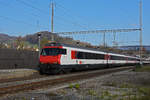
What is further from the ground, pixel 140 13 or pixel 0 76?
pixel 140 13

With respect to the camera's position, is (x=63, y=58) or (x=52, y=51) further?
(x=52, y=51)

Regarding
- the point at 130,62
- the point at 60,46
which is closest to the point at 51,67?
the point at 60,46

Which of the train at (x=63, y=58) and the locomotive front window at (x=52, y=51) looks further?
the locomotive front window at (x=52, y=51)

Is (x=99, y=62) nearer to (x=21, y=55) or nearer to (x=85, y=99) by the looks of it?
(x=21, y=55)

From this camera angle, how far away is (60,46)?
22.3 meters

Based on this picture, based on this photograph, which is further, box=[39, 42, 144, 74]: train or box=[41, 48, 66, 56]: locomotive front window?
box=[41, 48, 66, 56]: locomotive front window

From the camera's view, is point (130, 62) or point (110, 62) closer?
point (110, 62)

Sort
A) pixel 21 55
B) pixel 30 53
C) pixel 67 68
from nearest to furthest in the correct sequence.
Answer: pixel 67 68 < pixel 21 55 < pixel 30 53

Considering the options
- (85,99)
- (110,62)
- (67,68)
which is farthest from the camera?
(110,62)

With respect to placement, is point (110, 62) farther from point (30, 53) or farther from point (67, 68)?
point (67, 68)

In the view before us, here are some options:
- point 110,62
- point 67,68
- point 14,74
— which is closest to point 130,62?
point 110,62

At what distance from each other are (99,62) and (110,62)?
285 inches

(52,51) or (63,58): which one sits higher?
(52,51)

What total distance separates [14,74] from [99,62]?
16.7m
